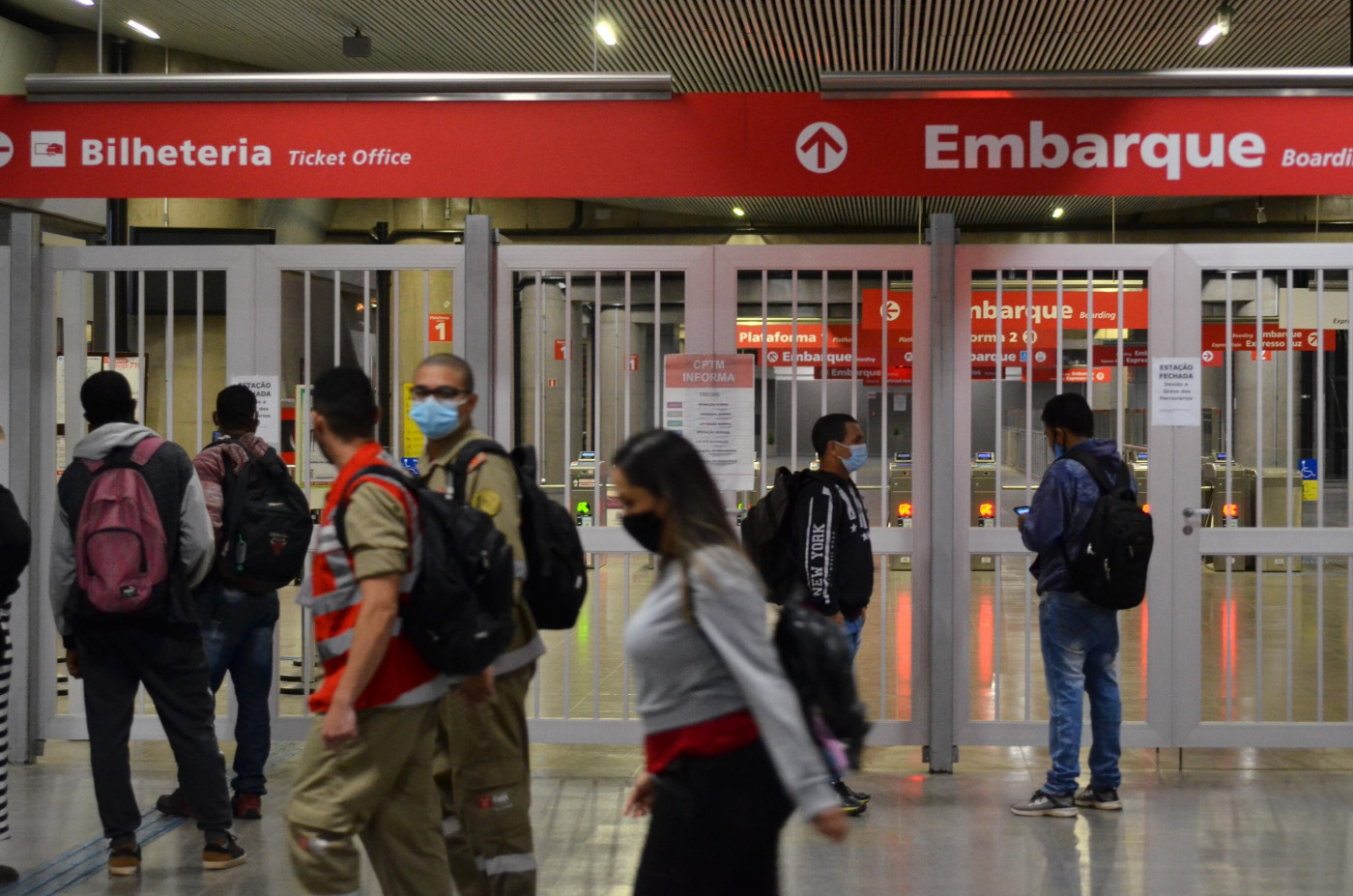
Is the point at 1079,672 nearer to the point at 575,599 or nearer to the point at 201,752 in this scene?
the point at 575,599

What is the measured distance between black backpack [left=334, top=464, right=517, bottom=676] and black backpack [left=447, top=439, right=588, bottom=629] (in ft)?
1.44

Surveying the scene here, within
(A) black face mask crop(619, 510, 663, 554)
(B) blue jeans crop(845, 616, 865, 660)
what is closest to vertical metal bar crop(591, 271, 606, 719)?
(B) blue jeans crop(845, 616, 865, 660)

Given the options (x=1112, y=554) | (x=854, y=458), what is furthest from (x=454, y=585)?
(x=1112, y=554)

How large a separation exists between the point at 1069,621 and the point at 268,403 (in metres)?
3.73

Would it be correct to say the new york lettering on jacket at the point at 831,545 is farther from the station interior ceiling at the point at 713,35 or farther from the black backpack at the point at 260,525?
the station interior ceiling at the point at 713,35

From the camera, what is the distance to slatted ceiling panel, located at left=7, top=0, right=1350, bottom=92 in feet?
32.6

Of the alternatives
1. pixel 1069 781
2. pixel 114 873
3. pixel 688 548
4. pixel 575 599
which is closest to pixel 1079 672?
pixel 1069 781

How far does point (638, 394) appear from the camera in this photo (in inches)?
778

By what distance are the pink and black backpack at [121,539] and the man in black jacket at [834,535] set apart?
7.46 feet

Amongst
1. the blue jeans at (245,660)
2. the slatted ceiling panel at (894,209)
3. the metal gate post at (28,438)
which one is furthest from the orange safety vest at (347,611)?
the slatted ceiling panel at (894,209)

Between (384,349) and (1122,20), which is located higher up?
(1122,20)

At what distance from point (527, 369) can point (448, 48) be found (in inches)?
215

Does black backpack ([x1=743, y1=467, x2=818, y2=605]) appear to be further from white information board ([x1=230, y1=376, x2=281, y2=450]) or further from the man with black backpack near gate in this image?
white information board ([x1=230, y1=376, x2=281, y2=450])

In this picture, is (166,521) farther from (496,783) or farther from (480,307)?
(480,307)
